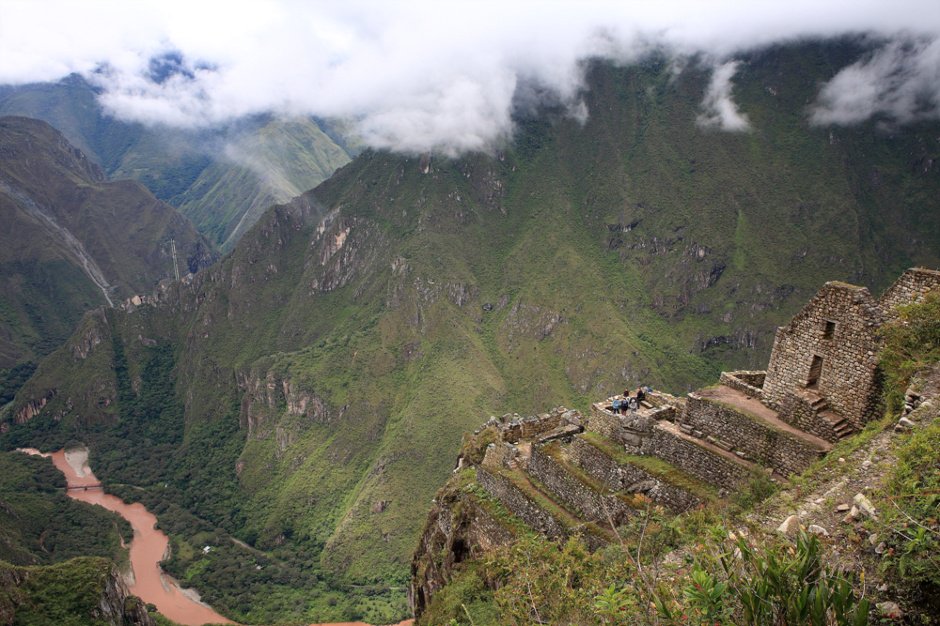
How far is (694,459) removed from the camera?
545 inches

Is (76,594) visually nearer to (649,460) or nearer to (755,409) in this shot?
(649,460)

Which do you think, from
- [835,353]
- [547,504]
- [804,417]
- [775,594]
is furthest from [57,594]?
[835,353]

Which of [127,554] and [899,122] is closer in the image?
[127,554]

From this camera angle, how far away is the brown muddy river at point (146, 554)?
8112 centimetres

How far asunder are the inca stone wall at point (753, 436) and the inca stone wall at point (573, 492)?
3.24 m

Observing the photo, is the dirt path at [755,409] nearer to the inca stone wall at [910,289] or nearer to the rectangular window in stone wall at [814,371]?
the rectangular window in stone wall at [814,371]

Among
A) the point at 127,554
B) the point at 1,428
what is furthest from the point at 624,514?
the point at 1,428

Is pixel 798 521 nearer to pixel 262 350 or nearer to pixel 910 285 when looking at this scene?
pixel 910 285

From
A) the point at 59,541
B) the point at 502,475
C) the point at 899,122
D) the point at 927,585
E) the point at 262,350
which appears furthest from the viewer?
the point at 262,350

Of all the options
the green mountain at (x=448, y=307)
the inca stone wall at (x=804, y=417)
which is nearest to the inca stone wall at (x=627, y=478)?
the inca stone wall at (x=804, y=417)

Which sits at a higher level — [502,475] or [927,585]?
[927,585]

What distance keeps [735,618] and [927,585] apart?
196 cm

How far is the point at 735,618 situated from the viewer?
548cm

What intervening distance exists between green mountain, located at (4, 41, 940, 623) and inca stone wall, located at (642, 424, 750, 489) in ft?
252
